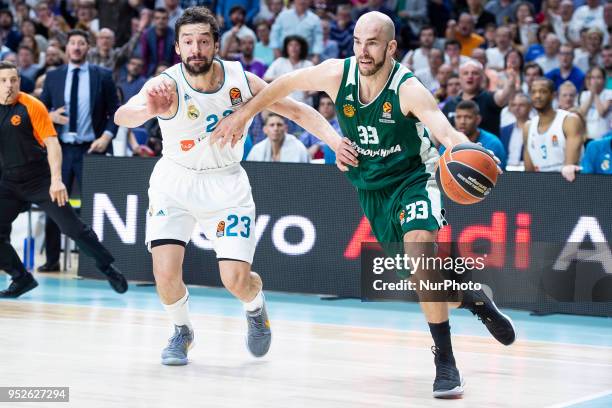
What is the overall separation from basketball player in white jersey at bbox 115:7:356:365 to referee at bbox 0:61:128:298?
3604mm

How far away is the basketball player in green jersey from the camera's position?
6.52 m

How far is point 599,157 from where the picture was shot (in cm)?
1116

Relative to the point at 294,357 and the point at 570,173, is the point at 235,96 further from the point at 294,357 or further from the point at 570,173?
the point at 570,173

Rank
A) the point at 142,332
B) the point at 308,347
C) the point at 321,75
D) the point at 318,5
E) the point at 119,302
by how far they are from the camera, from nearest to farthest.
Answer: the point at 321,75, the point at 308,347, the point at 142,332, the point at 119,302, the point at 318,5

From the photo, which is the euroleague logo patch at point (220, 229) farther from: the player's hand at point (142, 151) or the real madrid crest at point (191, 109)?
the player's hand at point (142, 151)

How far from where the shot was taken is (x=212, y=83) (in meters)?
7.50

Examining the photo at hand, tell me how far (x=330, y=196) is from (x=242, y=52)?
559 cm

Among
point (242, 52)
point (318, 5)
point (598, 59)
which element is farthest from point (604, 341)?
point (318, 5)

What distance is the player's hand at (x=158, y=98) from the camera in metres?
6.91

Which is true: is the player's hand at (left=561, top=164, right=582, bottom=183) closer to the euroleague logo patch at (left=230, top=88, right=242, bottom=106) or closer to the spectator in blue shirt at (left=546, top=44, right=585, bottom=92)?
the euroleague logo patch at (left=230, top=88, right=242, bottom=106)

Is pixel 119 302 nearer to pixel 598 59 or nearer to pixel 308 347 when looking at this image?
pixel 308 347

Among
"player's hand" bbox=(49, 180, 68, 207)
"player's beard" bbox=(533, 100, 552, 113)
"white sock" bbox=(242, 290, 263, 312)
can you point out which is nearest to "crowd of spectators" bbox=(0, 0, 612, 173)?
"player's beard" bbox=(533, 100, 552, 113)

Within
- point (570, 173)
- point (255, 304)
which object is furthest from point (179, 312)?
point (570, 173)

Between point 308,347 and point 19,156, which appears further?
point 19,156
